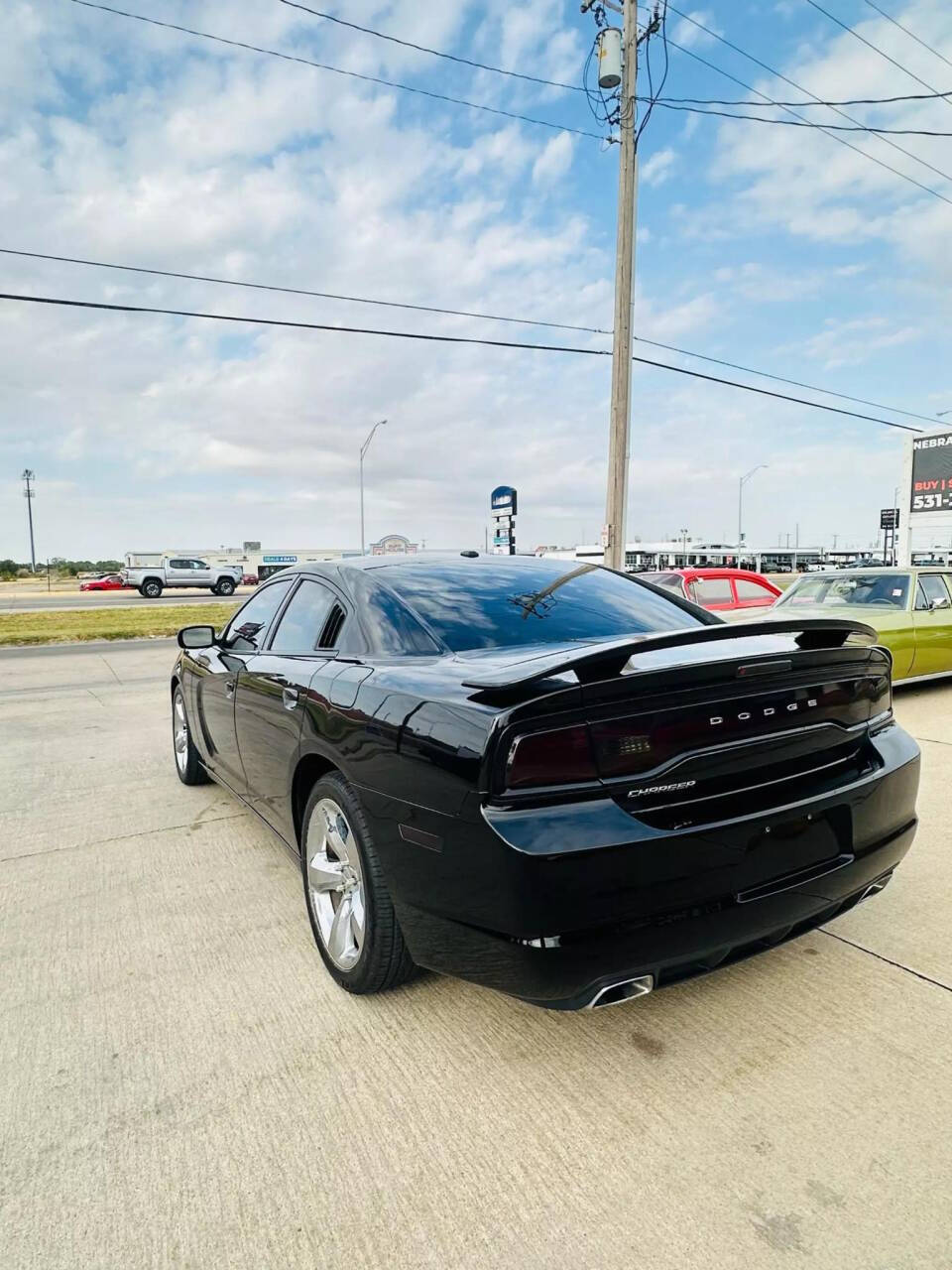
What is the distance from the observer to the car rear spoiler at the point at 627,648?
1.98m

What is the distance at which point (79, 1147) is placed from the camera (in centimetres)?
190

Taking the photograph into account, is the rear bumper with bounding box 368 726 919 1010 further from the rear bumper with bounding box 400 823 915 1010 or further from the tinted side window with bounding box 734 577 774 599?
the tinted side window with bounding box 734 577 774 599

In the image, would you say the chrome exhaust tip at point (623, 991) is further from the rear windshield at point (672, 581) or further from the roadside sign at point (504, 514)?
the roadside sign at point (504, 514)

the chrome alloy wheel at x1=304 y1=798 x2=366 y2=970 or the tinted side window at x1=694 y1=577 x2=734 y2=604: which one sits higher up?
the tinted side window at x1=694 y1=577 x2=734 y2=604

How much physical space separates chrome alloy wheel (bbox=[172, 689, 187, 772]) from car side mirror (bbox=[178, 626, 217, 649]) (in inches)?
21.1

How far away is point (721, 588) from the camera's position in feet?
35.4

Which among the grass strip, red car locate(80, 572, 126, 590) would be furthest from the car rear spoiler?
red car locate(80, 572, 126, 590)

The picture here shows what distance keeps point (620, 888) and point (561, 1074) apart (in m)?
0.71

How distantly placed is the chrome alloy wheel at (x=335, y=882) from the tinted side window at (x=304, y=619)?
32.0 inches

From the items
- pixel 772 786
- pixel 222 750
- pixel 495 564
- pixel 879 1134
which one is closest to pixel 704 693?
pixel 772 786

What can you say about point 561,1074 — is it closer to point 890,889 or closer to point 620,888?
A: point 620,888

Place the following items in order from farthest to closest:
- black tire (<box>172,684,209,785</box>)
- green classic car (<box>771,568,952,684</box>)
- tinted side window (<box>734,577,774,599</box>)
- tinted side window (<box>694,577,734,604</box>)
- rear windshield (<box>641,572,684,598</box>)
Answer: tinted side window (<box>734,577,774,599</box>) < tinted side window (<box>694,577,734,604</box>) < rear windshield (<box>641,572,684,598</box>) < green classic car (<box>771,568,952,684</box>) < black tire (<box>172,684,209,785</box>)

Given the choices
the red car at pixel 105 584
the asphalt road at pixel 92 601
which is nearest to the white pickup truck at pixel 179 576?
the asphalt road at pixel 92 601

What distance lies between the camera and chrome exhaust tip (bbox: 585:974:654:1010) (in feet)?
6.23
